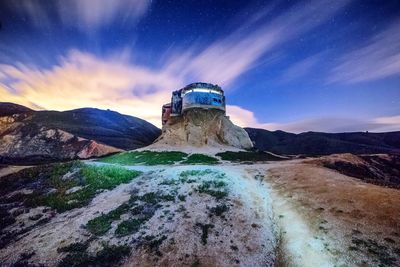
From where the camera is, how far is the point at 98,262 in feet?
42.9

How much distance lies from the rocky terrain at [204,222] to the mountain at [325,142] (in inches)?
4103

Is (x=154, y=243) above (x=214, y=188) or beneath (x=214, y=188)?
beneath

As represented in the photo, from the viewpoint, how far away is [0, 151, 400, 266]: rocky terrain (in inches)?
518

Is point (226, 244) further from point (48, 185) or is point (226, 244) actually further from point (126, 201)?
point (48, 185)

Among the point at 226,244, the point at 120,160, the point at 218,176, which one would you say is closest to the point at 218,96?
the point at 120,160

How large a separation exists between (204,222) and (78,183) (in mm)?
17292

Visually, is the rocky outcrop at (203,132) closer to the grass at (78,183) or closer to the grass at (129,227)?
the grass at (78,183)

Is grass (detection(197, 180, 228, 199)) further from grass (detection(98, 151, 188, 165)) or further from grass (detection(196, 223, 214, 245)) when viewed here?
grass (detection(98, 151, 188, 165))

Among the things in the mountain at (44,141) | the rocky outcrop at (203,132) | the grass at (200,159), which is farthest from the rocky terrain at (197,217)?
the mountain at (44,141)

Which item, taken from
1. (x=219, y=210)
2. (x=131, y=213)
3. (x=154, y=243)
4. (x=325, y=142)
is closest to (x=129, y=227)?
(x=131, y=213)

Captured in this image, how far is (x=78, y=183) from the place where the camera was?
87.4 ft

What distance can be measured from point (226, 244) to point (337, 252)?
20.0 feet

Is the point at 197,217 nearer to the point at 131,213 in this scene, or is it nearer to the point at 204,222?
the point at 204,222

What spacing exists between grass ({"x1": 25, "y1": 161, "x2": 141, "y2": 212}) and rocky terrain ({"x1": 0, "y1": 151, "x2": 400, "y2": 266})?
7.3 inches
